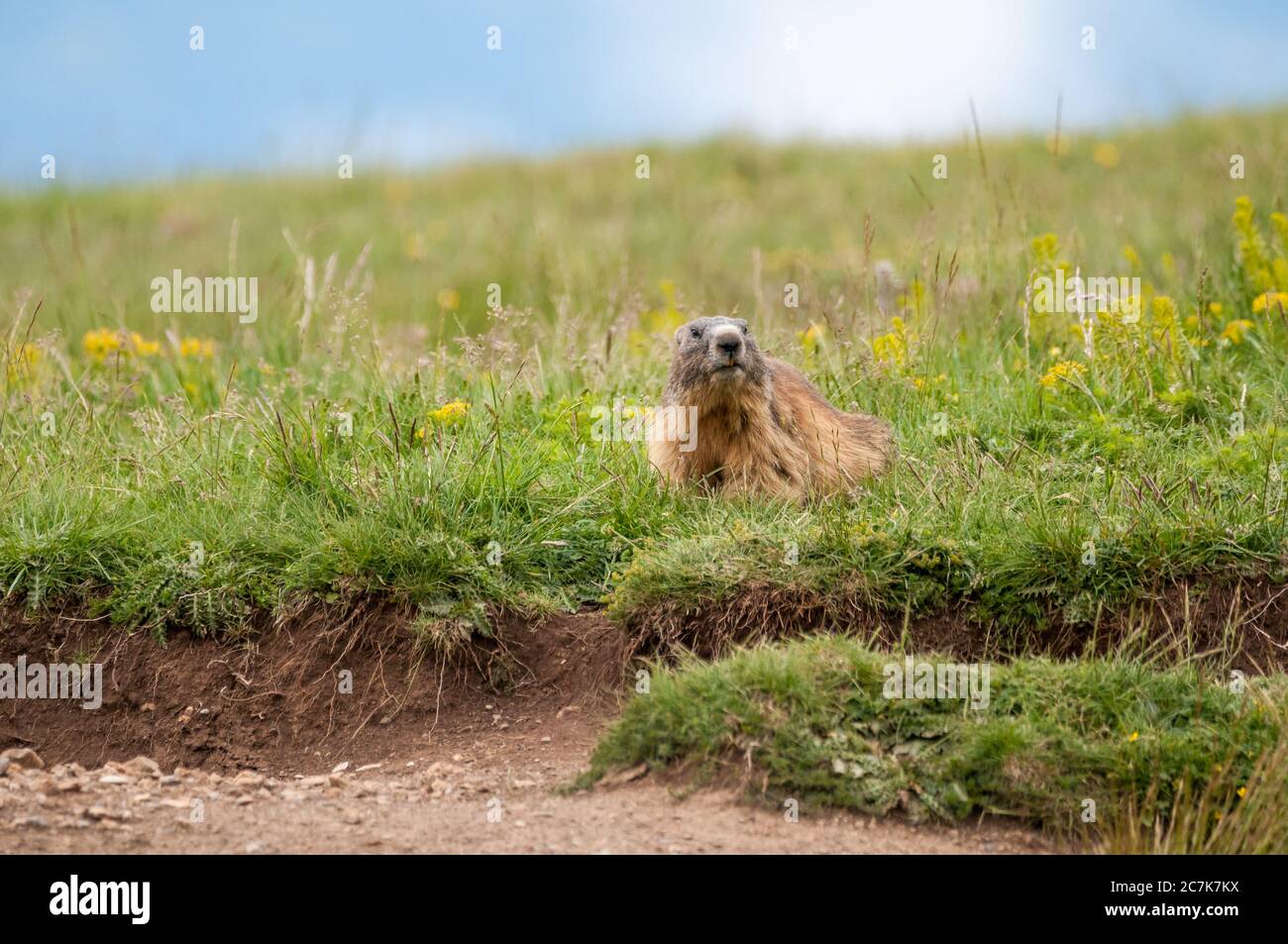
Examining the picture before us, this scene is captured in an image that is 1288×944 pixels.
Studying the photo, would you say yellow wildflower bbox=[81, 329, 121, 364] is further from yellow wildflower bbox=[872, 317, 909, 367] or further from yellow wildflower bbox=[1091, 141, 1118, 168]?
yellow wildflower bbox=[1091, 141, 1118, 168]

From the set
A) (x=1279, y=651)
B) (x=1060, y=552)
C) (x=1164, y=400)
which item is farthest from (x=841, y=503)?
(x=1164, y=400)

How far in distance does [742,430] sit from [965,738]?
7.88ft

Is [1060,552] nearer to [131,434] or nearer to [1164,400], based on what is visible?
[1164,400]

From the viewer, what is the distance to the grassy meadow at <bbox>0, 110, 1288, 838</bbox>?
600 centimetres

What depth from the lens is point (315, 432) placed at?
7.28 m

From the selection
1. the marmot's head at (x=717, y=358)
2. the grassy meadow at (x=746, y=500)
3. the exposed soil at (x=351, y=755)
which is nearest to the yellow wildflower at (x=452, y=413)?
the grassy meadow at (x=746, y=500)

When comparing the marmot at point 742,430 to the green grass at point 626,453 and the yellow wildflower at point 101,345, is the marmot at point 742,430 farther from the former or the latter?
the yellow wildflower at point 101,345

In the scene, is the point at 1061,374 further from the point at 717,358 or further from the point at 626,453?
the point at 626,453

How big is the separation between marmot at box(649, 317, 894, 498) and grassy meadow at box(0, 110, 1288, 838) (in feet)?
0.85

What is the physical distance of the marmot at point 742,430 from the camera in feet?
22.7

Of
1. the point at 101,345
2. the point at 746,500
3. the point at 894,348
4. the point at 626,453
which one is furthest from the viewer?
the point at 101,345

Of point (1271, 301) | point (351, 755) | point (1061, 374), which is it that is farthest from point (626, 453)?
point (1271, 301)

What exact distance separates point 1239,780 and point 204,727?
14.7 feet

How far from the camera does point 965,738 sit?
503 centimetres
